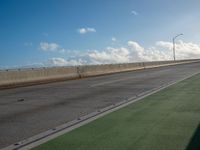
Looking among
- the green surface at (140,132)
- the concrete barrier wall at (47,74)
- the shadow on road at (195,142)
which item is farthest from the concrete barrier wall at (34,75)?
the shadow on road at (195,142)

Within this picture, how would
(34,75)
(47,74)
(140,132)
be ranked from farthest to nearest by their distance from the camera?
(47,74) → (34,75) → (140,132)

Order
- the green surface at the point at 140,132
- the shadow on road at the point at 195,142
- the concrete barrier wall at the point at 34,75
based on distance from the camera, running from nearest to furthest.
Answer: the shadow on road at the point at 195,142, the green surface at the point at 140,132, the concrete barrier wall at the point at 34,75

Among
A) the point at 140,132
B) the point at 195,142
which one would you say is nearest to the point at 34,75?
the point at 140,132

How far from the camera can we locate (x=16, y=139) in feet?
23.1

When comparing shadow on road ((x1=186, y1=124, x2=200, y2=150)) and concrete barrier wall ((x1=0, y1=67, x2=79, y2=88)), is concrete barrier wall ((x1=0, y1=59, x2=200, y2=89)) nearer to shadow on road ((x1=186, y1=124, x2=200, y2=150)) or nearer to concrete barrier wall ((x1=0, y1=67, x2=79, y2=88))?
concrete barrier wall ((x1=0, y1=67, x2=79, y2=88))

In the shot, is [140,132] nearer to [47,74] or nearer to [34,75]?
[34,75]

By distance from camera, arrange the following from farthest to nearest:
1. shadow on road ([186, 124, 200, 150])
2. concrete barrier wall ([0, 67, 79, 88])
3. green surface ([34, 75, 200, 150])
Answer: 1. concrete barrier wall ([0, 67, 79, 88])
2. green surface ([34, 75, 200, 150])
3. shadow on road ([186, 124, 200, 150])

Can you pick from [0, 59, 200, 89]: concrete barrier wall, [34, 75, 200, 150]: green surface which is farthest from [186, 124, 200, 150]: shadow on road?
[0, 59, 200, 89]: concrete barrier wall

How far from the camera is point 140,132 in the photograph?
709 cm

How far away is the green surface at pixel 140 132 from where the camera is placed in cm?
609

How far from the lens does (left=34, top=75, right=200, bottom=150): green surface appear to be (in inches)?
240

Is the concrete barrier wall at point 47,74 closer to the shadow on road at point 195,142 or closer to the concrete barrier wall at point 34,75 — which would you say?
the concrete barrier wall at point 34,75

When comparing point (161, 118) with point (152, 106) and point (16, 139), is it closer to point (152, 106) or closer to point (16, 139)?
point (152, 106)

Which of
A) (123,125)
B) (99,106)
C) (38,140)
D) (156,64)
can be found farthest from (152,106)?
(156,64)
